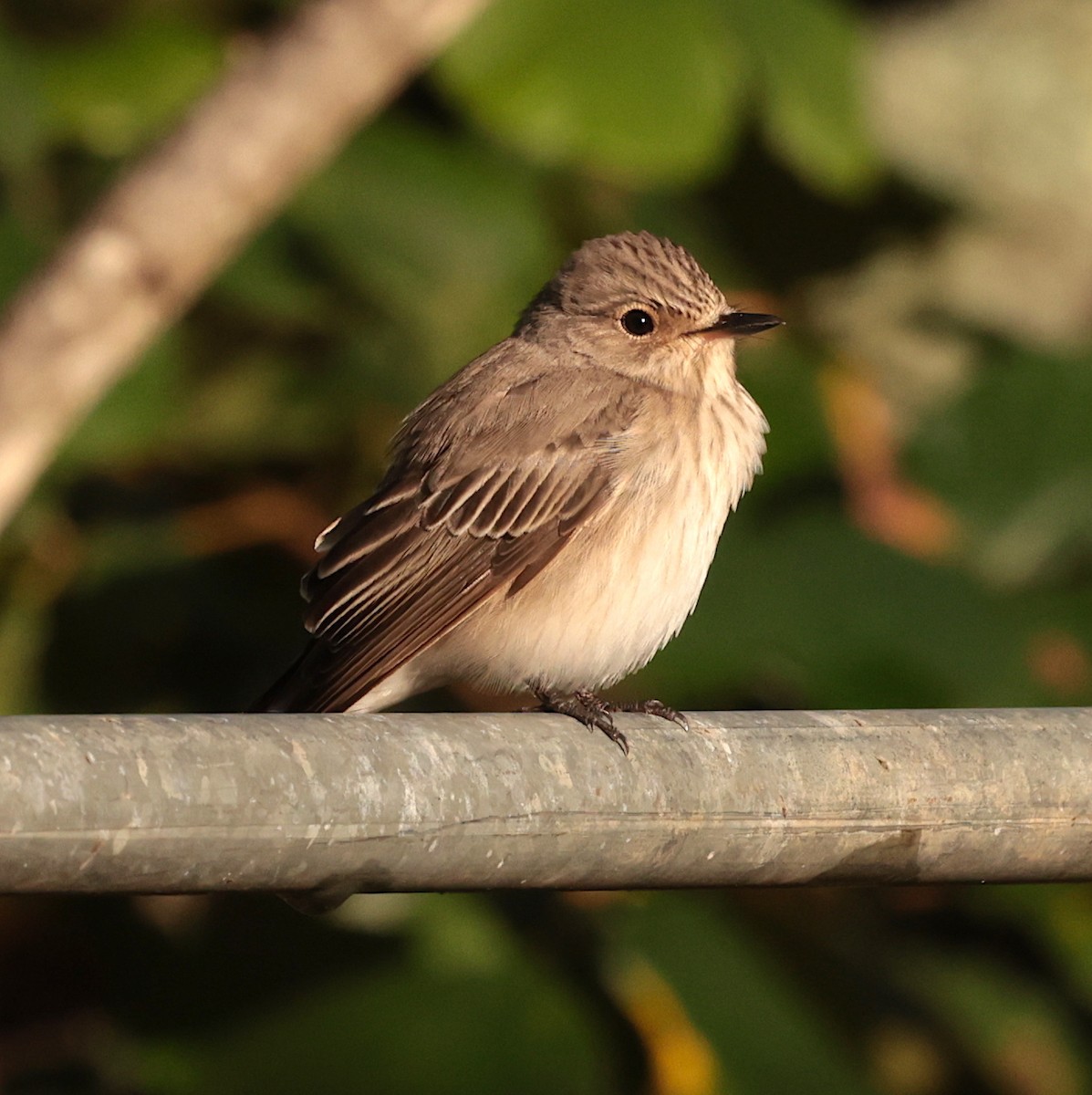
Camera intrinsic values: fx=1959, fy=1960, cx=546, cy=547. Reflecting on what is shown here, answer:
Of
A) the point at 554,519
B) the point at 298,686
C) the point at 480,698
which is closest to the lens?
the point at 298,686

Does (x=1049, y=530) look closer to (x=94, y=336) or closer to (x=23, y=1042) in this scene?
(x=94, y=336)

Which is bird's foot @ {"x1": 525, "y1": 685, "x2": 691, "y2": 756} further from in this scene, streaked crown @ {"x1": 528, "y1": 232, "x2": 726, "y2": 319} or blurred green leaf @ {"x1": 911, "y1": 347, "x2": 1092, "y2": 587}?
blurred green leaf @ {"x1": 911, "y1": 347, "x2": 1092, "y2": 587}

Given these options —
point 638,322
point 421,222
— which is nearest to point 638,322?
point 638,322

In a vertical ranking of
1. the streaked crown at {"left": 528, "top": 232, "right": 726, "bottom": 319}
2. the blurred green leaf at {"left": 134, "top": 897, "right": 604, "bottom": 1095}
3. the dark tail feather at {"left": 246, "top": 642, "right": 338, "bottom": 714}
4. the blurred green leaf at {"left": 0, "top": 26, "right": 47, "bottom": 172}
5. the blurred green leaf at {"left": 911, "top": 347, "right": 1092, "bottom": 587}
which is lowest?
the blurred green leaf at {"left": 134, "top": 897, "right": 604, "bottom": 1095}

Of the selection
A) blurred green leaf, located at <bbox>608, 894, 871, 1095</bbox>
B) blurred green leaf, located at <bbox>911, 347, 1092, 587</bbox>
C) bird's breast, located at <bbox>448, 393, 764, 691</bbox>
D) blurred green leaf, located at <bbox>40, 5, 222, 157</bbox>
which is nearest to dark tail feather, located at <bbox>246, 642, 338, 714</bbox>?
bird's breast, located at <bbox>448, 393, 764, 691</bbox>

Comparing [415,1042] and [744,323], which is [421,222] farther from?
[415,1042]

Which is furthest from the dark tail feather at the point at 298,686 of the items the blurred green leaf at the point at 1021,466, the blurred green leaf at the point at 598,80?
the blurred green leaf at the point at 1021,466

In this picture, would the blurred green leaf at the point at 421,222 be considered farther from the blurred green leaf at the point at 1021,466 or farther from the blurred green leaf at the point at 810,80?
the blurred green leaf at the point at 1021,466
